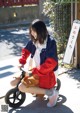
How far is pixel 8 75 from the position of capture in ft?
22.0

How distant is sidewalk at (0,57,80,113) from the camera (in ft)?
16.0

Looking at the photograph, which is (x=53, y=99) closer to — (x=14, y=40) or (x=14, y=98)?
(x=14, y=98)

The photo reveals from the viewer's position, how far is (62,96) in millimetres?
5359

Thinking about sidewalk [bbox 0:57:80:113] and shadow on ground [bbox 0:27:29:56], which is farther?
shadow on ground [bbox 0:27:29:56]

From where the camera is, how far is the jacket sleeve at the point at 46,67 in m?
4.71

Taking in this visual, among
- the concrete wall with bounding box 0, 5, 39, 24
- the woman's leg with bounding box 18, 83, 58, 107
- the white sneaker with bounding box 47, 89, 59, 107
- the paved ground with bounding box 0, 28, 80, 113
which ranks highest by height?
the woman's leg with bounding box 18, 83, 58, 107

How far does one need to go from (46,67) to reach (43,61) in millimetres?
230

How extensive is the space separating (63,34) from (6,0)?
377 inches

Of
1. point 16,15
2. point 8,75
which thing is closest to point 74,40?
point 8,75

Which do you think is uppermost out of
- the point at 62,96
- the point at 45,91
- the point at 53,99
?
the point at 45,91

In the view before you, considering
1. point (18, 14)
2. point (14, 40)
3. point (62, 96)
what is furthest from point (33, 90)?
point (18, 14)

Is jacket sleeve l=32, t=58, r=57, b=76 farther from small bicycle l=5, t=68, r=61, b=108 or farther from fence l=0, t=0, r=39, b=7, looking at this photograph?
fence l=0, t=0, r=39, b=7

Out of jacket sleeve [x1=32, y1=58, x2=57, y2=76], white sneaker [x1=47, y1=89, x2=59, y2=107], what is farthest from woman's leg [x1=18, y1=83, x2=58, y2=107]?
jacket sleeve [x1=32, y1=58, x2=57, y2=76]

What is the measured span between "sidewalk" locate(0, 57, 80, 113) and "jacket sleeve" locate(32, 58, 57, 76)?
0.56m
